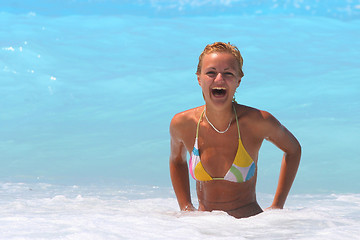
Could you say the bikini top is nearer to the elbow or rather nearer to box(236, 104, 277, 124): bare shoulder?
box(236, 104, 277, 124): bare shoulder

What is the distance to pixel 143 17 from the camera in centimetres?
1736

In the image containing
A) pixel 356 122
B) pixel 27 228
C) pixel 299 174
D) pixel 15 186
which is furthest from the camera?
pixel 356 122

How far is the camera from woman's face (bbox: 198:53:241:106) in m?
3.57

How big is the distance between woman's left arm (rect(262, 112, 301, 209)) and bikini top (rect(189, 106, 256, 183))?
19cm

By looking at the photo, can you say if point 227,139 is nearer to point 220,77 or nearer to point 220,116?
point 220,116

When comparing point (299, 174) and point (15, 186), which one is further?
Result: point (299, 174)

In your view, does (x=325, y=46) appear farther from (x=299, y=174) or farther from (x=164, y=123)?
(x=299, y=174)

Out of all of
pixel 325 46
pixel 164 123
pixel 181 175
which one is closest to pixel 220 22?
pixel 325 46

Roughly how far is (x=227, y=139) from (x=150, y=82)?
31.8 ft

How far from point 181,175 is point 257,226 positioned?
83cm

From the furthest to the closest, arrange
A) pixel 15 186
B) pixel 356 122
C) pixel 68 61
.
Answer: pixel 68 61 → pixel 356 122 → pixel 15 186

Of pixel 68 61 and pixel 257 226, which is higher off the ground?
pixel 68 61

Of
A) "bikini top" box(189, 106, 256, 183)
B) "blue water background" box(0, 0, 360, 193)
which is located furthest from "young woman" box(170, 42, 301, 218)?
"blue water background" box(0, 0, 360, 193)

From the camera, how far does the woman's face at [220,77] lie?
3568mm
